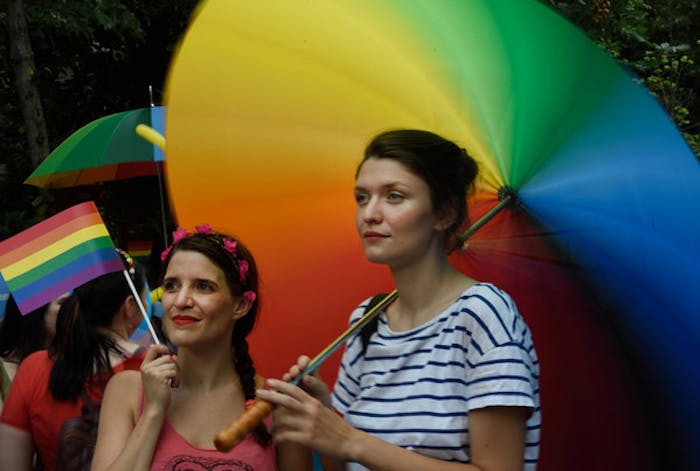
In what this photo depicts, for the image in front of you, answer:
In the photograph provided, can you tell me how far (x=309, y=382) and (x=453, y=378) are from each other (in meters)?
0.36

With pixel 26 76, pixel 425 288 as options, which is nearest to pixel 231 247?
pixel 425 288

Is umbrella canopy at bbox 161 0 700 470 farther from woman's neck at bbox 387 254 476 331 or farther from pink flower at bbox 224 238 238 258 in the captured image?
woman's neck at bbox 387 254 476 331

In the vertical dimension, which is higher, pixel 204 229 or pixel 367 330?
pixel 204 229

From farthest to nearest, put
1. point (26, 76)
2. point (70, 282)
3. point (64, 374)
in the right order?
point (26, 76) < point (64, 374) < point (70, 282)

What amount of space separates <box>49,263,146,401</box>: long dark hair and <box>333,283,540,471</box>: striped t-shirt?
1.61 meters

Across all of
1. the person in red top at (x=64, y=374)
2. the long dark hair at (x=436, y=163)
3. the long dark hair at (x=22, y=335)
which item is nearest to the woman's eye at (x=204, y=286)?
the long dark hair at (x=436, y=163)

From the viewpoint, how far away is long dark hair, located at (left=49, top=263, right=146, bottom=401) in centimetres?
353

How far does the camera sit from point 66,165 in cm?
676

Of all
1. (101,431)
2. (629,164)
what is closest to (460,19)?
(629,164)

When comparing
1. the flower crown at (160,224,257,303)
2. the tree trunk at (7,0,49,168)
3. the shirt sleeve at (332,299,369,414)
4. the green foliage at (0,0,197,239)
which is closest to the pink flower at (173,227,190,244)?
the flower crown at (160,224,257,303)

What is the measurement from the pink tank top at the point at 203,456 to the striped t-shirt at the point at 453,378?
42 cm

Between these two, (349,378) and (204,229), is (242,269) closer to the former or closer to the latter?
(204,229)

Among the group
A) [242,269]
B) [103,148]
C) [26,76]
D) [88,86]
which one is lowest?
[242,269]

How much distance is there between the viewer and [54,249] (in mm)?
3373
